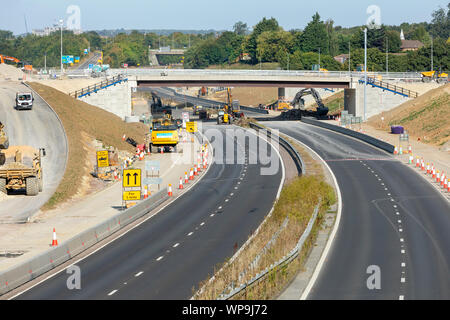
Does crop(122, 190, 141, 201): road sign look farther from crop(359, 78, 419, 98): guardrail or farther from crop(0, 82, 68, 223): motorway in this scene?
crop(359, 78, 419, 98): guardrail

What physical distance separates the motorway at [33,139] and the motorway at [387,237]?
65.0 ft

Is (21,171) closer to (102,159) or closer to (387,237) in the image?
(102,159)

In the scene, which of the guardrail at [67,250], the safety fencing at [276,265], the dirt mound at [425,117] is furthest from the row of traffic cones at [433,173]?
the guardrail at [67,250]

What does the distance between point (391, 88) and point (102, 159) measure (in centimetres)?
6226

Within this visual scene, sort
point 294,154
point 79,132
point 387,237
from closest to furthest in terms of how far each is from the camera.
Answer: point 387,237, point 294,154, point 79,132

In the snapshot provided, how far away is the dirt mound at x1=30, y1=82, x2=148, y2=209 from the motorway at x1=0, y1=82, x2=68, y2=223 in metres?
0.67

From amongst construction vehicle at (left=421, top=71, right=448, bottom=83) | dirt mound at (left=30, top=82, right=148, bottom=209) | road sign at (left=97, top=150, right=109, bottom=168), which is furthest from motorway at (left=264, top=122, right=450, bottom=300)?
construction vehicle at (left=421, top=71, right=448, bottom=83)

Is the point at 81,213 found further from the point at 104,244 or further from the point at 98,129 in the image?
the point at 98,129

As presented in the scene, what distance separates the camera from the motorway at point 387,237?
29656 mm

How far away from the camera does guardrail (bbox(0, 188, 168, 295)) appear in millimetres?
31141

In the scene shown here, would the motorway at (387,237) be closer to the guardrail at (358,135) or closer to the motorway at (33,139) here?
the guardrail at (358,135)

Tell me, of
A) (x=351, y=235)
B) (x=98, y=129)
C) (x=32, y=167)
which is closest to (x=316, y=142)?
(x=98, y=129)

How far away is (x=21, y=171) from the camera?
5275 centimetres

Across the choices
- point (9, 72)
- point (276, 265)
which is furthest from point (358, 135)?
point (9, 72)
